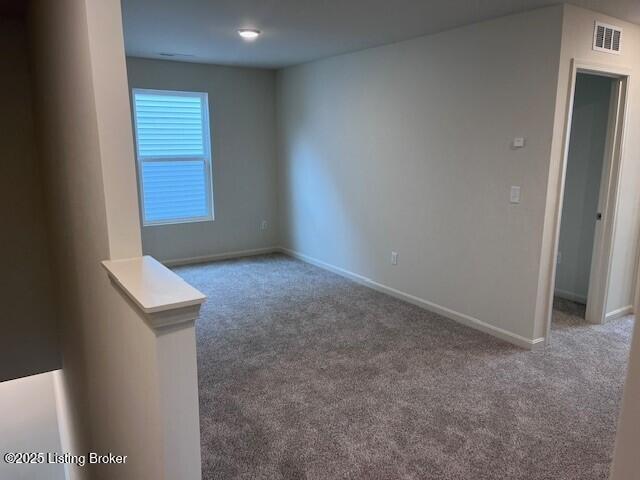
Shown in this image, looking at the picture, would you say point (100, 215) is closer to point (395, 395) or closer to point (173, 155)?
point (395, 395)

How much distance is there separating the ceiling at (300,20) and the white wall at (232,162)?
930mm

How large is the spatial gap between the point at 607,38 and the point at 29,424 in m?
6.40

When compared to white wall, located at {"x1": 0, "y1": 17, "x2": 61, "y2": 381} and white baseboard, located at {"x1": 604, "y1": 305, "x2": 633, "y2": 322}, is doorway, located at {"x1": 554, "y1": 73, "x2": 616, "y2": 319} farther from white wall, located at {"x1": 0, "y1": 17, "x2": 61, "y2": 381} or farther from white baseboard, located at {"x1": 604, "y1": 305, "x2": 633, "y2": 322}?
white wall, located at {"x1": 0, "y1": 17, "x2": 61, "y2": 381}

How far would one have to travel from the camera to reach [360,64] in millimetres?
4703

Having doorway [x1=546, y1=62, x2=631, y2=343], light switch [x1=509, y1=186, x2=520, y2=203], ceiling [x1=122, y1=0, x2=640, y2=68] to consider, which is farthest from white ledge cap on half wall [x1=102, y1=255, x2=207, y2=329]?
doorway [x1=546, y1=62, x2=631, y2=343]

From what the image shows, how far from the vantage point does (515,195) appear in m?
3.38

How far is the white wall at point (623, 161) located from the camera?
121 inches

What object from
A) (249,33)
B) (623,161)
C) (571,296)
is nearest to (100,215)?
(249,33)

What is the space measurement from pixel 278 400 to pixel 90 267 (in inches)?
52.0

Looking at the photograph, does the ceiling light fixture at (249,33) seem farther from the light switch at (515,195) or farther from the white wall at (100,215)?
the light switch at (515,195)

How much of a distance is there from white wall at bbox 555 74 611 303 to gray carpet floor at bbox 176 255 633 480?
51 cm

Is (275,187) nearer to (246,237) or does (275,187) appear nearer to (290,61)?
(246,237)

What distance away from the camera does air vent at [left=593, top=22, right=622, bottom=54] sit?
3193 millimetres

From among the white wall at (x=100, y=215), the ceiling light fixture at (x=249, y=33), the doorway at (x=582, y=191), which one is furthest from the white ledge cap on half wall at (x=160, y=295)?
the doorway at (x=582, y=191)
